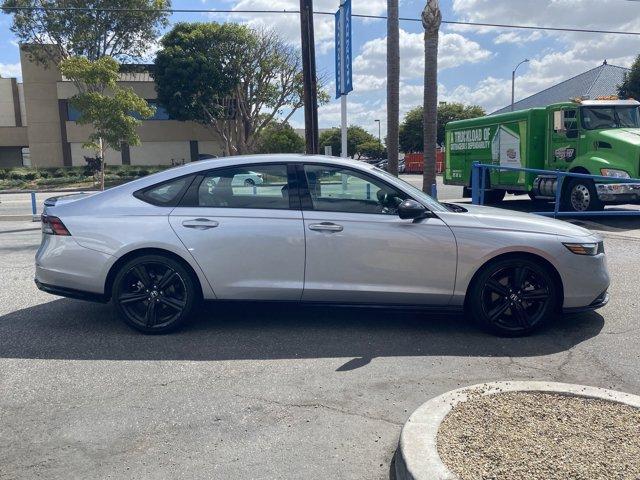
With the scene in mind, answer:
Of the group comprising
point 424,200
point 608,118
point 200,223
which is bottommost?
point 200,223

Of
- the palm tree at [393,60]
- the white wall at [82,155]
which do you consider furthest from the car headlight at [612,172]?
the white wall at [82,155]

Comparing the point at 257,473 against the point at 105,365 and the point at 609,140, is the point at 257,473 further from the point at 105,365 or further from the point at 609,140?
the point at 609,140

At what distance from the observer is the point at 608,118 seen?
14.0m

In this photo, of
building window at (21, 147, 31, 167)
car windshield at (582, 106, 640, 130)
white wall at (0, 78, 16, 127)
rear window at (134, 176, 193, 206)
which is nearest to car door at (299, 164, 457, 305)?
rear window at (134, 176, 193, 206)

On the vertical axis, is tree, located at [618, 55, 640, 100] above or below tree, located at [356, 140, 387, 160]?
above

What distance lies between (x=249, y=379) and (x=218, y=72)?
37.4 meters

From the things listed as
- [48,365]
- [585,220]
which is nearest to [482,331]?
[48,365]

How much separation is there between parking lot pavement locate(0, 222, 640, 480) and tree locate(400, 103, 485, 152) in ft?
186

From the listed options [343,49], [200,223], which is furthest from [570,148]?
[200,223]

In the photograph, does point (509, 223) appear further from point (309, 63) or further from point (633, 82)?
point (633, 82)

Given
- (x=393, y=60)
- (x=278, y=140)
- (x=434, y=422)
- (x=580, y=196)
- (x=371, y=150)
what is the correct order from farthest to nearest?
(x=371, y=150) < (x=278, y=140) < (x=393, y=60) < (x=580, y=196) < (x=434, y=422)

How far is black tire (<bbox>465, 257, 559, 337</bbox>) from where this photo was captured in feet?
16.5

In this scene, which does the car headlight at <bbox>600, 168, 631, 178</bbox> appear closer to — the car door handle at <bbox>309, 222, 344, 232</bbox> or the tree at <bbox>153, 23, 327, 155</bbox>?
the car door handle at <bbox>309, 222, 344, 232</bbox>

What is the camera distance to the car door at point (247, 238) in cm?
500
